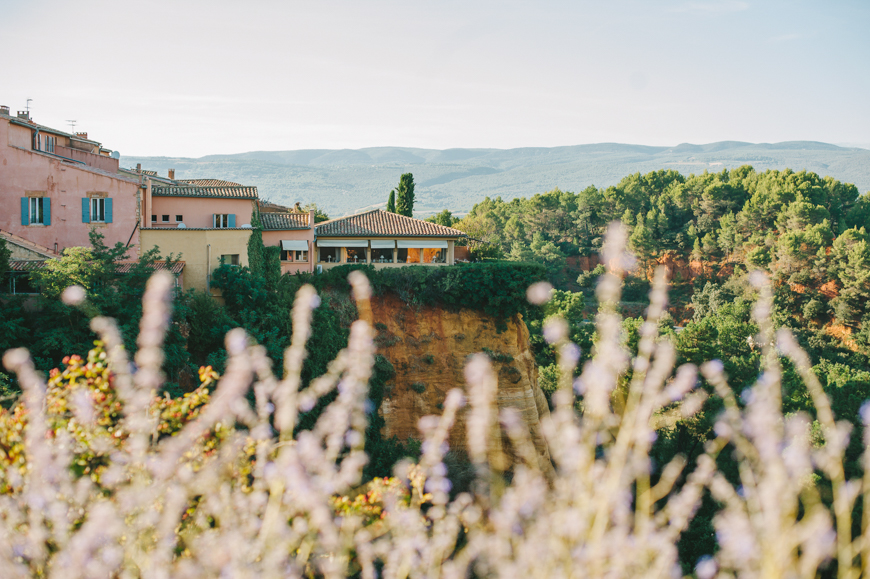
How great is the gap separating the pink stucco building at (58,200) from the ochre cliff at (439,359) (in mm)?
9507

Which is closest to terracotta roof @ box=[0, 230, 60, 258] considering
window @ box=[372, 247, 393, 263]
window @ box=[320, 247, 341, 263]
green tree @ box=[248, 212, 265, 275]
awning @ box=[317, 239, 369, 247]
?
green tree @ box=[248, 212, 265, 275]

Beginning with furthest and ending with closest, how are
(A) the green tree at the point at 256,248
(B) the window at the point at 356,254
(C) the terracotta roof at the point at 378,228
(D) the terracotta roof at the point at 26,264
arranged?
1. (B) the window at the point at 356,254
2. (C) the terracotta roof at the point at 378,228
3. (A) the green tree at the point at 256,248
4. (D) the terracotta roof at the point at 26,264

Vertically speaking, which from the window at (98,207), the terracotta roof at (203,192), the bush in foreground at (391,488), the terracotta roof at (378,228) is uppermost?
the terracotta roof at (203,192)

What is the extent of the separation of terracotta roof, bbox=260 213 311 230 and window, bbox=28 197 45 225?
7488 mm

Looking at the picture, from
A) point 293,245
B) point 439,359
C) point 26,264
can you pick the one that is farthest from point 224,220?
point 439,359

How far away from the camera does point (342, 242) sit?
28.5 metres

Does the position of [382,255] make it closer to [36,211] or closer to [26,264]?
[36,211]

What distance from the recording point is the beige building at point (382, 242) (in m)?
28.5

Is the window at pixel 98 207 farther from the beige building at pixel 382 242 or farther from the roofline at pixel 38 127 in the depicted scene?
the beige building at pixel 382 242

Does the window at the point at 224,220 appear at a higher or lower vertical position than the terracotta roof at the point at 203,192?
lower

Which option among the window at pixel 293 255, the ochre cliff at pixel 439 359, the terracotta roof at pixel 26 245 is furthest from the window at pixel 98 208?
the ochre cliff at pixel 439 359

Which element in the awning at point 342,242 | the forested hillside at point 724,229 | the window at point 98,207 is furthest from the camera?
the forested hillside at point 724,229

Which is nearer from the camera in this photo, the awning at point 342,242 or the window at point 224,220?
the window at point 224,220

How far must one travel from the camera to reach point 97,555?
16.3 feet
